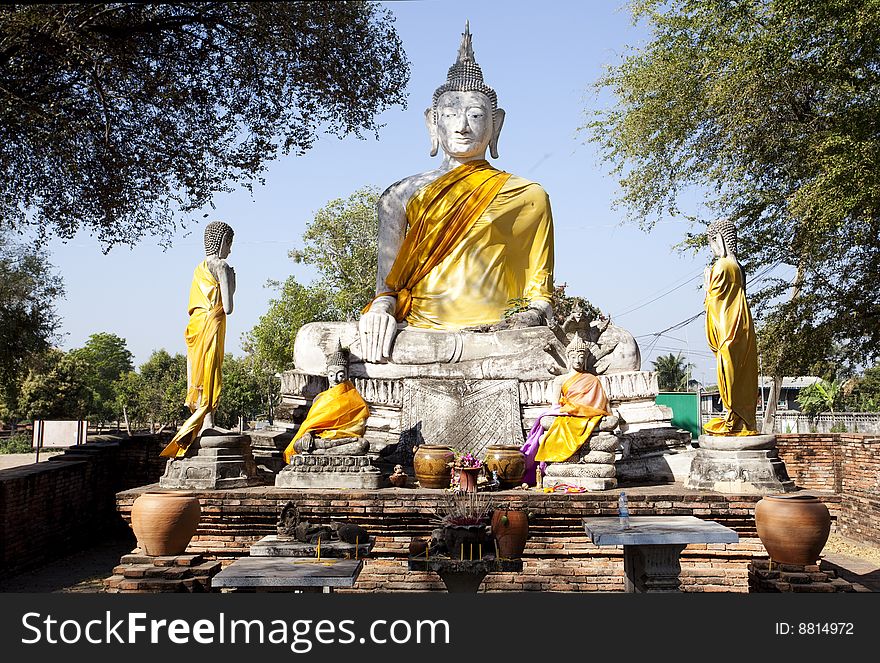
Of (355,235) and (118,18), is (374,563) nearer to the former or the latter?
(118,18)

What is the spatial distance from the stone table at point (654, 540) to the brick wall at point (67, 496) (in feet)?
19.1

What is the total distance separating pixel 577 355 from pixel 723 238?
1.82 m

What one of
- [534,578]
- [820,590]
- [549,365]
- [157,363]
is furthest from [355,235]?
[157,363]

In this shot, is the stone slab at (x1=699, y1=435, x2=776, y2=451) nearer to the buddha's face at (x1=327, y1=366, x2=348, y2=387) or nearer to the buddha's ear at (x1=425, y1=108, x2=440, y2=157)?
the buddha's face at (x1=327, y1=366, x2=348, y2=387)

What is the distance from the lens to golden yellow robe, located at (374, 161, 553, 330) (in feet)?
38.4

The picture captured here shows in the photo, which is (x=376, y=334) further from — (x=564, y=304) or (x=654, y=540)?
(x=654, y=540)

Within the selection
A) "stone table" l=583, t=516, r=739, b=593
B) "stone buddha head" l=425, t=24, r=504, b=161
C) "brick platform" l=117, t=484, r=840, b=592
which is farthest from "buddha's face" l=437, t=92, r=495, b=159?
"stone table" l=583, t=516, r=739, b=593

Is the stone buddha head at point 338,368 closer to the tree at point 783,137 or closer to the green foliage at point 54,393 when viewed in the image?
the tree at point 783,137

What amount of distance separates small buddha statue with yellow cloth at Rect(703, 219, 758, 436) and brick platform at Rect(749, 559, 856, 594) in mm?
2094

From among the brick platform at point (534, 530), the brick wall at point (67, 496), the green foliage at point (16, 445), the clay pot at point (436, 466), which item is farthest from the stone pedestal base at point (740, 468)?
the green foliage at point (16, 445)

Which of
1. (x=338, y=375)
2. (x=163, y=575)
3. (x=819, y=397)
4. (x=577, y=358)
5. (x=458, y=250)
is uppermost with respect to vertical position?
(x=458, y=250)

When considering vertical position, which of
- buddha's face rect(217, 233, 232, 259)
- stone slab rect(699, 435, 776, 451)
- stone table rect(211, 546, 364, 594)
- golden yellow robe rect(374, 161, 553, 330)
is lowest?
stone table rect(211, 546, 364, 594)

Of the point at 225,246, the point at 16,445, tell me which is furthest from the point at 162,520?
the point at 16,445

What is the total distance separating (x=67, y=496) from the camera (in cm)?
1003
